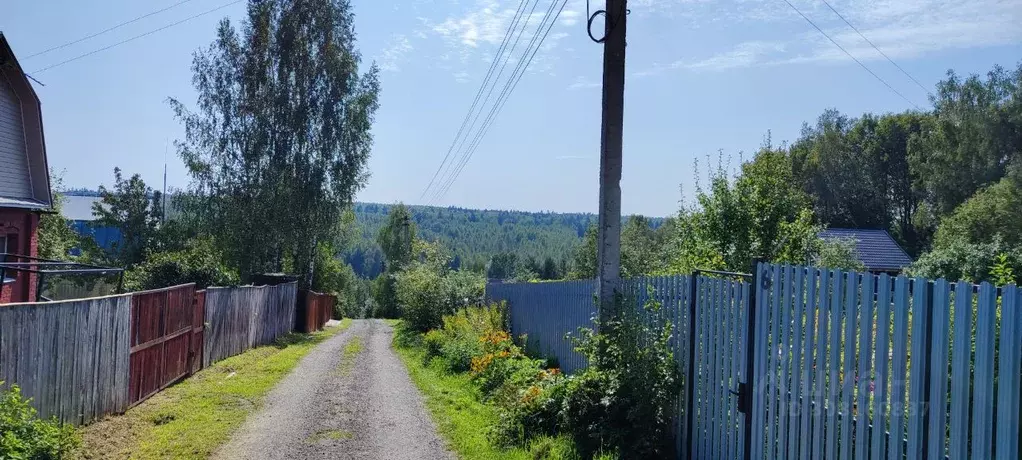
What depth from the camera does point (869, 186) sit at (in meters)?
52.1

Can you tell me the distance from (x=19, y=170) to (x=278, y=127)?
1147cm

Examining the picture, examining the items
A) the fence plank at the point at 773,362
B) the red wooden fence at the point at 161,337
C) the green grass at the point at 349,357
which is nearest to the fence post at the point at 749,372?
the fence plank at the point at 773,362

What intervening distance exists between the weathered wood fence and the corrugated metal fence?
634 centimetres

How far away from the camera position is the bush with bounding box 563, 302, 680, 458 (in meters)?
6.57

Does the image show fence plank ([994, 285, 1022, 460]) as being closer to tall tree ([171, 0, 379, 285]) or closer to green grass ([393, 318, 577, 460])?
green grass ([393, 318, 577, 460])

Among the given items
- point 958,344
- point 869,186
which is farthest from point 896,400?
point 869,186

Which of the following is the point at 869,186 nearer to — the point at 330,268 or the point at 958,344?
the point at 330,268

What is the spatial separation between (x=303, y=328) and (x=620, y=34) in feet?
76.7

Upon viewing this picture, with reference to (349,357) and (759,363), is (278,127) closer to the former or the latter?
(349,357)

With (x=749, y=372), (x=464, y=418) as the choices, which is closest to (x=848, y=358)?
(x=749, y=372)

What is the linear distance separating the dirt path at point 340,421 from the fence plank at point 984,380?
5.10m

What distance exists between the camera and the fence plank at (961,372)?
3.55m

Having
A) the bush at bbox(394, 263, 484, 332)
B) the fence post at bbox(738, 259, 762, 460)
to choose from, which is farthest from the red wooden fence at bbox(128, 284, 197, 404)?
the bush at bbox(394, 263, 484, 332)

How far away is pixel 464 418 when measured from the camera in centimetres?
920
